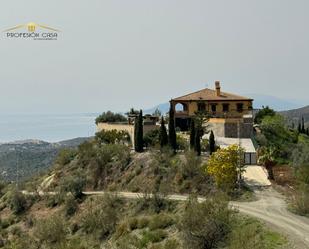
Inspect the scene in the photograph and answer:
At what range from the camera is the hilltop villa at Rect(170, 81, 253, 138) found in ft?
232

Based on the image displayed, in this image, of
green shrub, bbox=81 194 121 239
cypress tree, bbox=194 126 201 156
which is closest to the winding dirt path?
green shrub, bbox=81 194 121 239

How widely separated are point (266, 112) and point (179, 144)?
87.0 feet

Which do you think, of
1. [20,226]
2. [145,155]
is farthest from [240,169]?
[20,226]

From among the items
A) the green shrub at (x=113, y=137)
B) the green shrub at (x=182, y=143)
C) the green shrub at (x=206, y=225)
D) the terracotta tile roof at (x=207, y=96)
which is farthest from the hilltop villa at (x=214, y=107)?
the green shrub at (x=206, y=225)

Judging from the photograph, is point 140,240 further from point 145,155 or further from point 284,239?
point 145,155

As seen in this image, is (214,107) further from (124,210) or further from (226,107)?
(124,210)

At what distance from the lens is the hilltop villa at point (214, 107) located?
70625 mm

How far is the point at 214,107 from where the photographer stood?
76562 mm

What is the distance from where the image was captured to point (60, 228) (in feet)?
145

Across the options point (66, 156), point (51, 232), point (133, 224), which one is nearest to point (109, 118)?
point (66, 156)

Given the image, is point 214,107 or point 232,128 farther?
point 214,107

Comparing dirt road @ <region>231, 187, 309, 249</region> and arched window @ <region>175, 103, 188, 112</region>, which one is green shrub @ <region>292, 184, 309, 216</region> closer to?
dirt road @ <region>231, 187, 309, 249</region>

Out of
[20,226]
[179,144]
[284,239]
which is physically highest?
[179,144]

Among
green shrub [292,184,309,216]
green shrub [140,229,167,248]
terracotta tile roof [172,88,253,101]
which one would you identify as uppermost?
terracotta tile roof [172,88,253,101]
